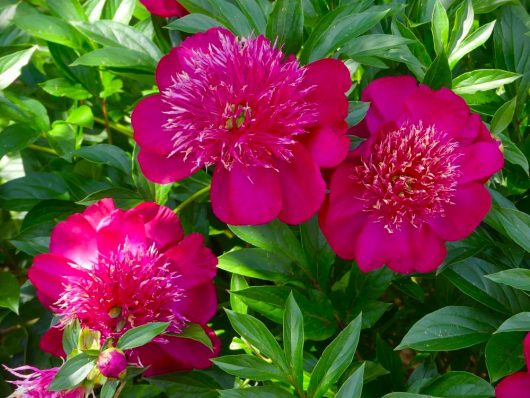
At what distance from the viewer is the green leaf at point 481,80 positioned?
1.17m

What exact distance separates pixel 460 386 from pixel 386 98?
399mm

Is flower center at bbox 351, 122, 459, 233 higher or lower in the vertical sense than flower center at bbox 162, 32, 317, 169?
lower

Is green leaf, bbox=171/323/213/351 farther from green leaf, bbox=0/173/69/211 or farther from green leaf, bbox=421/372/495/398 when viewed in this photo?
green leaf, bbox=0/173/69/211


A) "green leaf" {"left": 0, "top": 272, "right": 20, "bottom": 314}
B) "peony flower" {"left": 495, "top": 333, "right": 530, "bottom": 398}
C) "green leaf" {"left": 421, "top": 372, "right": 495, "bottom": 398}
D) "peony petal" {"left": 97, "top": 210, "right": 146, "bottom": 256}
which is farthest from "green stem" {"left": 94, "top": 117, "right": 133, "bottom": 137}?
"peony flower" {"left": 495, "top": 333, "right": 530, "bottom": 398}

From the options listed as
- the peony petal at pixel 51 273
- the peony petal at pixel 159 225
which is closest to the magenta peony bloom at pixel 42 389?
the peony petal at pixel 51 273

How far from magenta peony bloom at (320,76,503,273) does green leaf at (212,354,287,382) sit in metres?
0.18

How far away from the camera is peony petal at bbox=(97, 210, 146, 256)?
1136mm

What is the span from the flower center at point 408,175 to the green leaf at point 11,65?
25.5 inches

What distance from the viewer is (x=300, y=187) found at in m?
1.00

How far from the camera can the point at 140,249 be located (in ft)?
3.68

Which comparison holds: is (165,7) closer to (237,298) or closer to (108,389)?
(237,298)

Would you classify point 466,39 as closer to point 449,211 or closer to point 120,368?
point 449,211

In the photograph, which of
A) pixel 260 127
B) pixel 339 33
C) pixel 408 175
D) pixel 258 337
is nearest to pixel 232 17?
pixel 339 33

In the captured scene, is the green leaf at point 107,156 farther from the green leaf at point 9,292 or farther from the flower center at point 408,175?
the flower center at point 408,175
